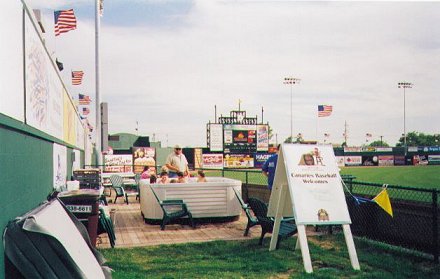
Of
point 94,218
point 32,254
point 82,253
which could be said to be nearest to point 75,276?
point 32,254

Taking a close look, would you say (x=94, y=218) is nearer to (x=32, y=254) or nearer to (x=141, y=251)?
(x=141, y=251)

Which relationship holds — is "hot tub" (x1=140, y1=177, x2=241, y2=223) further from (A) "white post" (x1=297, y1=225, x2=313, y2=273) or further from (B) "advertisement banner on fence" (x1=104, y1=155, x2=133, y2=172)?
(B) "advertisement banner on fence" (x1=104, y1=155, x2=133, y2=172)

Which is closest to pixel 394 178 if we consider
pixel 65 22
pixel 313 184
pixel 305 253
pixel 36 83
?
pixel 65 22

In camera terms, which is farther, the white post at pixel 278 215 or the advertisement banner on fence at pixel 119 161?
the advertisement banner on fence at pixel 119 161

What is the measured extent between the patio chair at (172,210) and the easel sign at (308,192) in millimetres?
2927

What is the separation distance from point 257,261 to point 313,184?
1.51 metres

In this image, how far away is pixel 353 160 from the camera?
59438 millimetres

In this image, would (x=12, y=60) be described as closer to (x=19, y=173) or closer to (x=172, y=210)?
(x=19, y=173)

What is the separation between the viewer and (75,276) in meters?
3.23

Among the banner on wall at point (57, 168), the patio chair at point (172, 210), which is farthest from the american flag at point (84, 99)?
the banner on wall at point (57, 168)

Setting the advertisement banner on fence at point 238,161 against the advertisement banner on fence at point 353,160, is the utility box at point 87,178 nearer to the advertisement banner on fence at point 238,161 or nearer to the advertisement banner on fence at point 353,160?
the advertisement banner on fence at point 238,161

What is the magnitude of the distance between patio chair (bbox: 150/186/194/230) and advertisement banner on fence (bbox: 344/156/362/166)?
51.9m

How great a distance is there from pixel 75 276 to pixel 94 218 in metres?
2.77

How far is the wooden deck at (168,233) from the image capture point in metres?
8.48
